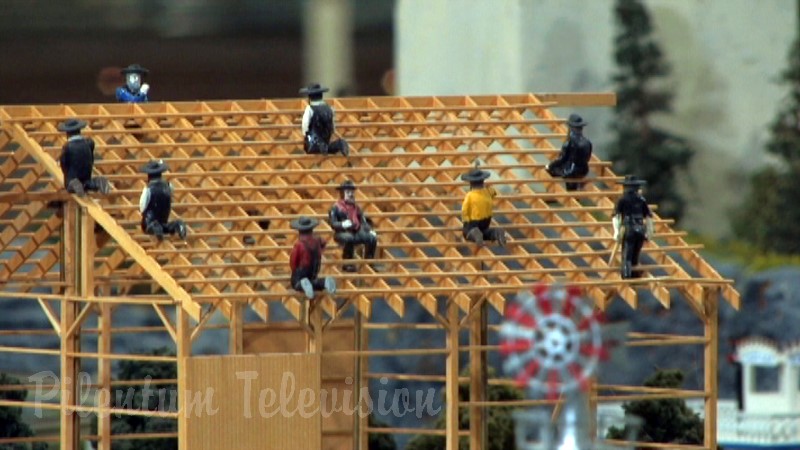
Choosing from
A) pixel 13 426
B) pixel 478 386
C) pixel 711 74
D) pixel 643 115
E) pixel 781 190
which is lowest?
pixel 13 426

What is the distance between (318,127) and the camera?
141 feet

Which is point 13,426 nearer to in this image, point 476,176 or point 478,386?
point 478,386

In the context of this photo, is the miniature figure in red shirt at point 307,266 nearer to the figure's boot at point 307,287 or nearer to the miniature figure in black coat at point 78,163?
the figure's boot at point 307,287

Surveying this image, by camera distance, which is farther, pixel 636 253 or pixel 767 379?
pixel 767 379

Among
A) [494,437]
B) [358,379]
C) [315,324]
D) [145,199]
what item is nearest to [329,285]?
[315,324]

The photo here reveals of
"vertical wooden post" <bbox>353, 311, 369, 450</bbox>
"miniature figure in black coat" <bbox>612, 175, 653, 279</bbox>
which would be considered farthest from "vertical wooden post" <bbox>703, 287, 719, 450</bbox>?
"vertical wooden post" <bbox>353, 311, 369, 450</bbox>

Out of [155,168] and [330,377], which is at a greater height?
[155,168]

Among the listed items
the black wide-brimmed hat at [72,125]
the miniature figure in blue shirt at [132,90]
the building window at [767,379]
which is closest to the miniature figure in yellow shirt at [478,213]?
the black wide-brimmed hat at [72,125]

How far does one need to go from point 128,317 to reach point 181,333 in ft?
92.2

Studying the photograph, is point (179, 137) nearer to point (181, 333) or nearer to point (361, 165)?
point (361, 165)

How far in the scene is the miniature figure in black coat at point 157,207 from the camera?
40.1 m

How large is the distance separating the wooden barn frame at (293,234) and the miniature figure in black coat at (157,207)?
0.33 meters

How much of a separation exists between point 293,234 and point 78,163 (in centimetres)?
366

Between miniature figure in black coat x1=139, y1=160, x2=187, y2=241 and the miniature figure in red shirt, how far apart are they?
2.01m
